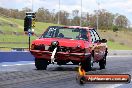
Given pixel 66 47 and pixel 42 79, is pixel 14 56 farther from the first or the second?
pixel 42 79

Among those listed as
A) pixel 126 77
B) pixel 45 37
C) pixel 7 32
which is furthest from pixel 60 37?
pixel 7 32

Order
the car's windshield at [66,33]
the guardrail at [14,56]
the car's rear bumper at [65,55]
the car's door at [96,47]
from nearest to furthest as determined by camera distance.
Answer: the car's rear bumper at [65,55]
the car's windshield at [66,33]
the car's door at [96,47]
the guardrail at [14,56]

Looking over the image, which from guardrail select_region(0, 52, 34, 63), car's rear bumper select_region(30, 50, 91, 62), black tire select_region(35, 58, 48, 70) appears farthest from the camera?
guardrail select_region(0, 52, 34, 63)

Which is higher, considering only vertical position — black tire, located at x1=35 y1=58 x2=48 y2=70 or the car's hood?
the car's hood

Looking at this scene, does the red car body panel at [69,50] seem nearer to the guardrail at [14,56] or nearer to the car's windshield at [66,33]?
the car's windshield at [66,33]

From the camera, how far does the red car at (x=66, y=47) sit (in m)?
14.6

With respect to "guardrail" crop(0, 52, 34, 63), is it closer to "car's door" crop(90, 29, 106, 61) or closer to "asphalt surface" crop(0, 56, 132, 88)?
"car's door" crop(90, 29, 106, 61)

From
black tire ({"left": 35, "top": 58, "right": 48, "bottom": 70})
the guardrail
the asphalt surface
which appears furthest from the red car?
the guardrail

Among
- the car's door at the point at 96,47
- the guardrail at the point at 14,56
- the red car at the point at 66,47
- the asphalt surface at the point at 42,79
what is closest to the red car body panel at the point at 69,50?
the red car at the point at 66,47

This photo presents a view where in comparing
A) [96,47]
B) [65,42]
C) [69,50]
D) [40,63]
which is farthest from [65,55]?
[96,47]

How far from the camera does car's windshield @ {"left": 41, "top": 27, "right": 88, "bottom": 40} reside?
15.5 meters

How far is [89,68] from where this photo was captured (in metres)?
14.8

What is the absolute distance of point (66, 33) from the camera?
1567 centimetres

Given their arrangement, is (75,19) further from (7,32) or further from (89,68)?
(89,68)
